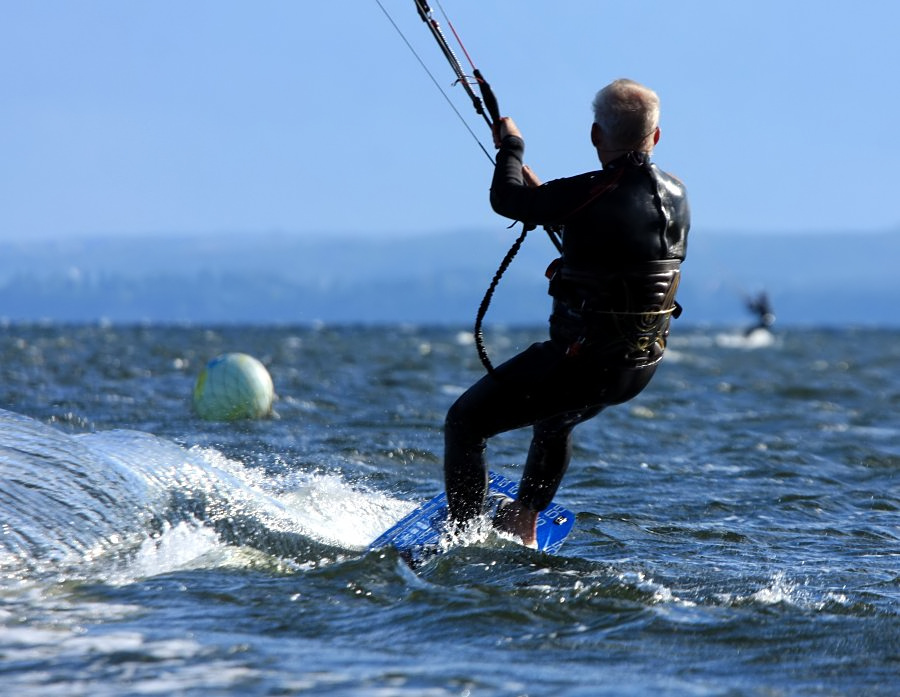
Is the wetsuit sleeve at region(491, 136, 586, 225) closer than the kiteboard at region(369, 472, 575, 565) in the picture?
Yes

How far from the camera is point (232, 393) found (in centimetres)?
1275

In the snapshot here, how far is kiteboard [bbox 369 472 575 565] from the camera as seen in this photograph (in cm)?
615

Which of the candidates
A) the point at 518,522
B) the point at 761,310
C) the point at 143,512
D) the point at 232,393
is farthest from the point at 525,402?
the point at 761,310

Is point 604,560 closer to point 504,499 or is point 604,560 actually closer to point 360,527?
point 504,499

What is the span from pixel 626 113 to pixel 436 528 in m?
2.26

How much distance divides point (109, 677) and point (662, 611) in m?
2.29

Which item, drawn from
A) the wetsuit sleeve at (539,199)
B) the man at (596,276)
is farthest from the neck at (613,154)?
the wetsuit sleeve at (539,199)

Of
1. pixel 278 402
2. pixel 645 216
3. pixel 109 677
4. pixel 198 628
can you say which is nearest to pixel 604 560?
pixel 645 216

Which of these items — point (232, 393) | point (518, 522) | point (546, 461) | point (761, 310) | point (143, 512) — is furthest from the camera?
point (761, 310)

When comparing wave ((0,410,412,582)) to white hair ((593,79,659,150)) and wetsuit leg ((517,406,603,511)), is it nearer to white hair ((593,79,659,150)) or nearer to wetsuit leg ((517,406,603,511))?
wetsuit leg ((517,406,603,511))

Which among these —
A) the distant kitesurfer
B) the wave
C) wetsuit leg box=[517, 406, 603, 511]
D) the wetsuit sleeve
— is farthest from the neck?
the distant kitesurfer

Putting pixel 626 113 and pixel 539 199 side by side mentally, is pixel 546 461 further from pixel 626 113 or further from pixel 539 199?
pixel 626 113

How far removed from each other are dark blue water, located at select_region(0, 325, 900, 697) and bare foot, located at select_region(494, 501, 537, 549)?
0.34 ft

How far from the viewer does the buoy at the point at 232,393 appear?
12.7 meters
